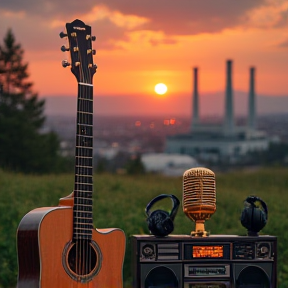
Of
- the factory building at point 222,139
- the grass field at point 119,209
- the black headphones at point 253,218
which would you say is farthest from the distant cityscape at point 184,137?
the black headphones at point 253,218

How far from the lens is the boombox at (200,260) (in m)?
5.07

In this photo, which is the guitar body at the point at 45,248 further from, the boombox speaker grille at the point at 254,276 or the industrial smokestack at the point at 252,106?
the industrial smokestack at the point at 252,106

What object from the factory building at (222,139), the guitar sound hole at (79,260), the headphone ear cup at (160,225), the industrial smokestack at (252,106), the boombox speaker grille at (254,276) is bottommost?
the boombox speaker grille at (254,276)

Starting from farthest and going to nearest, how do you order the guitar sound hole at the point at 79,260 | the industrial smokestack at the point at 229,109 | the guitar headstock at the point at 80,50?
1. the industrial smokestack at the point at 229,109
2. the guitar headstock at the point at 80,50
3. the guitar sound hole at the point at 79,260

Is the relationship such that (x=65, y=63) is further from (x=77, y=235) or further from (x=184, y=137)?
(x=184, y=137)

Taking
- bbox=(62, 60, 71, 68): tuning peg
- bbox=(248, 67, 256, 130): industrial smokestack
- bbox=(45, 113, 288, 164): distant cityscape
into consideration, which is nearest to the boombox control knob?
bbox=(62, 60, 71, 68): tuning peg

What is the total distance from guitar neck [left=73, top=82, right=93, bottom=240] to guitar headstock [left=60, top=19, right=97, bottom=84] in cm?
7

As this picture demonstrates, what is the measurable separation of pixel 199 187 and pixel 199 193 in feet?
0.13

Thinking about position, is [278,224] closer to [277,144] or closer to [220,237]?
Answer: [220,237]

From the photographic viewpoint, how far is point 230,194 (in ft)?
32.9

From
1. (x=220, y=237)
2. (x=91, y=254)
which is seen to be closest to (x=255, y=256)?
(x=220, y=237)

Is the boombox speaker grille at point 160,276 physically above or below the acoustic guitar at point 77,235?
below

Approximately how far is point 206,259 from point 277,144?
2424 cm

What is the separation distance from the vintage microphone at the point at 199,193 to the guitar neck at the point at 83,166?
0.69 m
